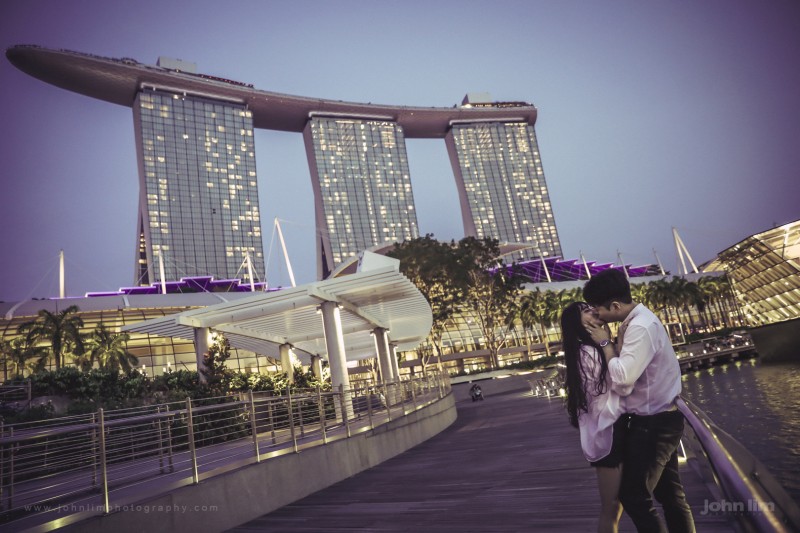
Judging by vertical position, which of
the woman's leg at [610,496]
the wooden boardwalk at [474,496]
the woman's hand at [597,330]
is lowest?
the wooden boardwalk at [474,496]

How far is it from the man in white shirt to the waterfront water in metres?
4.27

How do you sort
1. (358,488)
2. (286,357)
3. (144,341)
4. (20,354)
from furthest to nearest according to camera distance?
1. (144,341)
2. (20,354)
3. (286,357)
4. (358,488)

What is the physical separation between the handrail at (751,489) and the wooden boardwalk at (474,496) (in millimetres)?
2045

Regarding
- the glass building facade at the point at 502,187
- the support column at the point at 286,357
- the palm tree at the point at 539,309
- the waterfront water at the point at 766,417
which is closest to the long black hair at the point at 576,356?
the waterfront water at the point at 766,417

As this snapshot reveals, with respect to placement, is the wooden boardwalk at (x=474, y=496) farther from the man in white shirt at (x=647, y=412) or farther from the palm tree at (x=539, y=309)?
the palm tree at (x=539, y=309)

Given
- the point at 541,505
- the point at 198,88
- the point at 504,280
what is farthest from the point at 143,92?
the point at 541,505

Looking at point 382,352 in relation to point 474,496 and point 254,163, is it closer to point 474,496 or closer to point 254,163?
point 474,496

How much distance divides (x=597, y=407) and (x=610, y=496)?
1.45ft

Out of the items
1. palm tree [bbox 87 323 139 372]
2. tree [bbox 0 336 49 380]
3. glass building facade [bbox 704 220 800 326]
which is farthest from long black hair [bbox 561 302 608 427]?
tree [bbox 0 336 49 380]

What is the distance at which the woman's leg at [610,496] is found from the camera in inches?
101

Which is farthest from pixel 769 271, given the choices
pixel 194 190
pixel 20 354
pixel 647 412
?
pixel 194 190

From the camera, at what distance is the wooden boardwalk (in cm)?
459

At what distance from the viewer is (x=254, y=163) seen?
108312 millimetres

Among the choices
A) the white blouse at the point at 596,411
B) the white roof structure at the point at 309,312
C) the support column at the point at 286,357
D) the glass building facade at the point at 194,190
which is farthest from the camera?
the glass building facade at the point at 194,190
